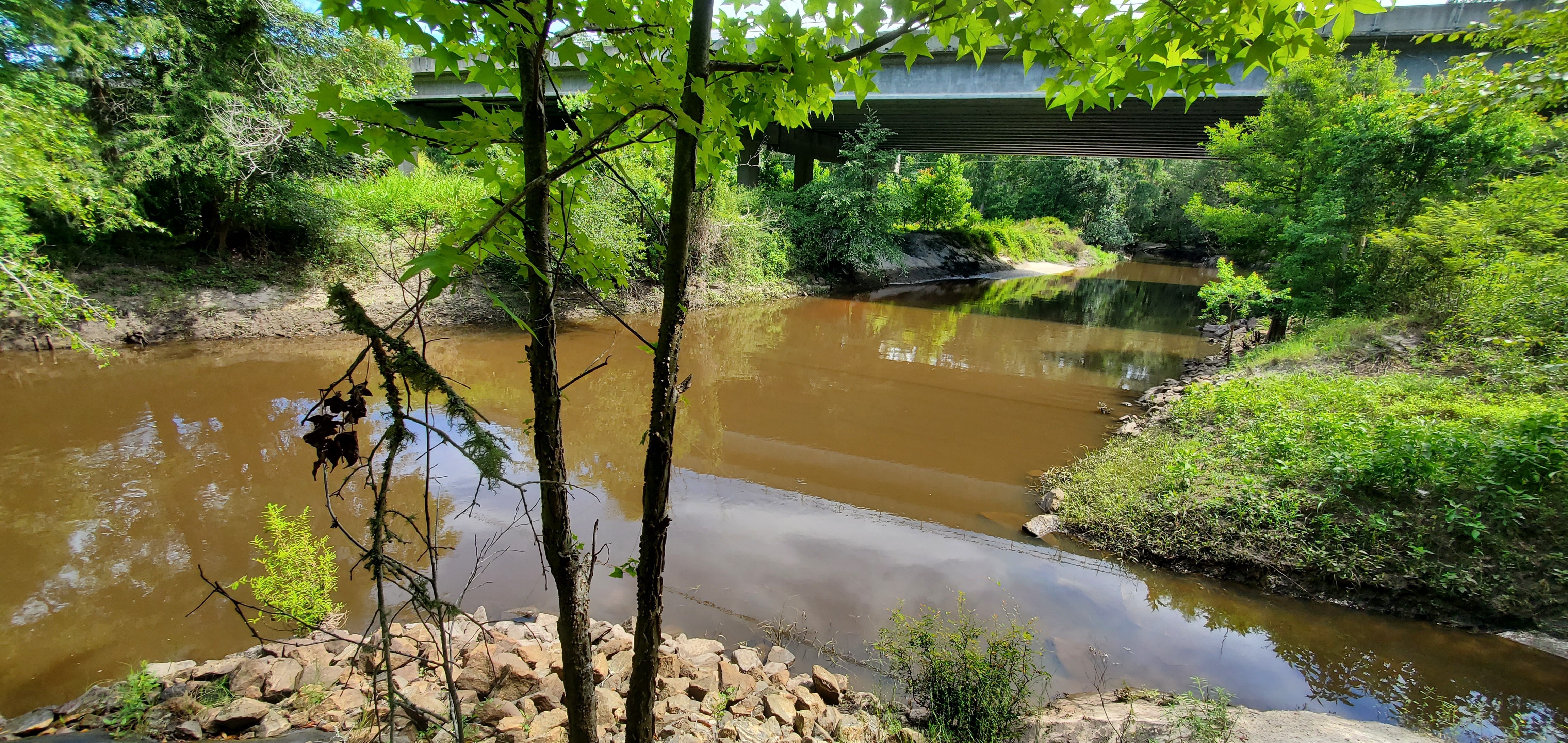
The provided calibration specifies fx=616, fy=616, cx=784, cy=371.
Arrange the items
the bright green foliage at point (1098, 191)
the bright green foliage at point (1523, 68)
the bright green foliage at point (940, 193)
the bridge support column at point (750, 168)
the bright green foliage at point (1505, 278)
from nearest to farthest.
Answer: the bright green foliage at point (1523, 68), the bright green foliage at point (1505, 278), the bridge support column at point (750, 168), the bright green foliage at point (940, 193), the bright green foliage at point (1098, 191)

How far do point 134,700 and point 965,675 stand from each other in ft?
14.7

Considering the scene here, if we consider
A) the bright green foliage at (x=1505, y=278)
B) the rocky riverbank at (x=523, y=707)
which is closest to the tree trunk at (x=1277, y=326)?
the bright green foliage at (x=1505, y=278)

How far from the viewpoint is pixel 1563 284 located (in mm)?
5434

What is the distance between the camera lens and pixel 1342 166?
1036cm

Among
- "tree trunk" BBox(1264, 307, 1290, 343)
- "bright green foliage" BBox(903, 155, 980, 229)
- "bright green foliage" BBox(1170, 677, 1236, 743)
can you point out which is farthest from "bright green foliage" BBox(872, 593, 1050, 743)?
"bright green foliage" BBox(903, 155, 980, 229)

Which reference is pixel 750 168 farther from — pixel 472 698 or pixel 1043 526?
pixel 472 698

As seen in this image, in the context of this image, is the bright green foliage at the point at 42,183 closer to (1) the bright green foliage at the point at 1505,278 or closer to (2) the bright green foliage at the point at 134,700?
(2) the bright green foliage at the point at 134,700

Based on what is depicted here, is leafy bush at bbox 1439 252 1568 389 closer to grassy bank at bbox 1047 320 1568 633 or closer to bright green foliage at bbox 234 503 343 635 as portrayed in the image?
grassy bank at bbox 1047 320 1568 633

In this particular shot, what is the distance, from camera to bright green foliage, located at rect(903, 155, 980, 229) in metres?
26.0

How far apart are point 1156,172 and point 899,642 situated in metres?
49.1

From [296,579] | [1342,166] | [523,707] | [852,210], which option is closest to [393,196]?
[296,579]

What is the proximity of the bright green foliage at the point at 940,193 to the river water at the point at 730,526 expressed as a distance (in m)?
16.1

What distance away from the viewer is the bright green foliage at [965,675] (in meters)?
3.51

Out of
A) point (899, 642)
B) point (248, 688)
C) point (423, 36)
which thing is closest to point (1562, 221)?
point (899, 642)
